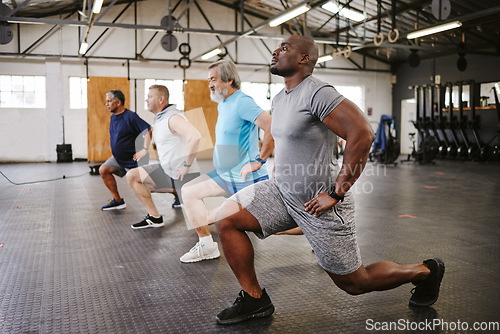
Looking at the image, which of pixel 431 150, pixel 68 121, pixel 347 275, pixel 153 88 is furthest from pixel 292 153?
pixel 68 121

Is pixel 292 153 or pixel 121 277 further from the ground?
pixel 292 153

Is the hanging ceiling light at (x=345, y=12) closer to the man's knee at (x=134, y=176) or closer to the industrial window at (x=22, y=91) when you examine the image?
the industrial window at (x=22, y=91)

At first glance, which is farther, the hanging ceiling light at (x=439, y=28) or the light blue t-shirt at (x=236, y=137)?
the hanging ceiling light at (x=439, y=28)

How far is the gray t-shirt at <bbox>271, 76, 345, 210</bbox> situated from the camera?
180cm

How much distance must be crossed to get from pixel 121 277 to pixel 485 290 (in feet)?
7.15

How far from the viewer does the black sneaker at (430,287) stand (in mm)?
2154

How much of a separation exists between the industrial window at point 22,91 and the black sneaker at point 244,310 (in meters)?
13.0

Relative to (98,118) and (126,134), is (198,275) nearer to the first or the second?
(126,134)

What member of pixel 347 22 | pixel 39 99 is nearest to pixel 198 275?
pixel 347 22

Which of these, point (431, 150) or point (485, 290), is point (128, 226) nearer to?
point (485, 290)

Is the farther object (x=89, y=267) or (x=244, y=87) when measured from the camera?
(x=244, y=87)

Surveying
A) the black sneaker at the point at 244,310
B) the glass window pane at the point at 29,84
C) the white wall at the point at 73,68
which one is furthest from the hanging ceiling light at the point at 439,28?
the glass window pane at the point at 29,84

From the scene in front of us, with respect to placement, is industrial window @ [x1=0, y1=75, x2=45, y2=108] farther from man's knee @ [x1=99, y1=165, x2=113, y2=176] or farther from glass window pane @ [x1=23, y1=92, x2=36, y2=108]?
man's knee @ [x1=99, y1=165, x2=113, y2=176]

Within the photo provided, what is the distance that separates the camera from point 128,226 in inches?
169
